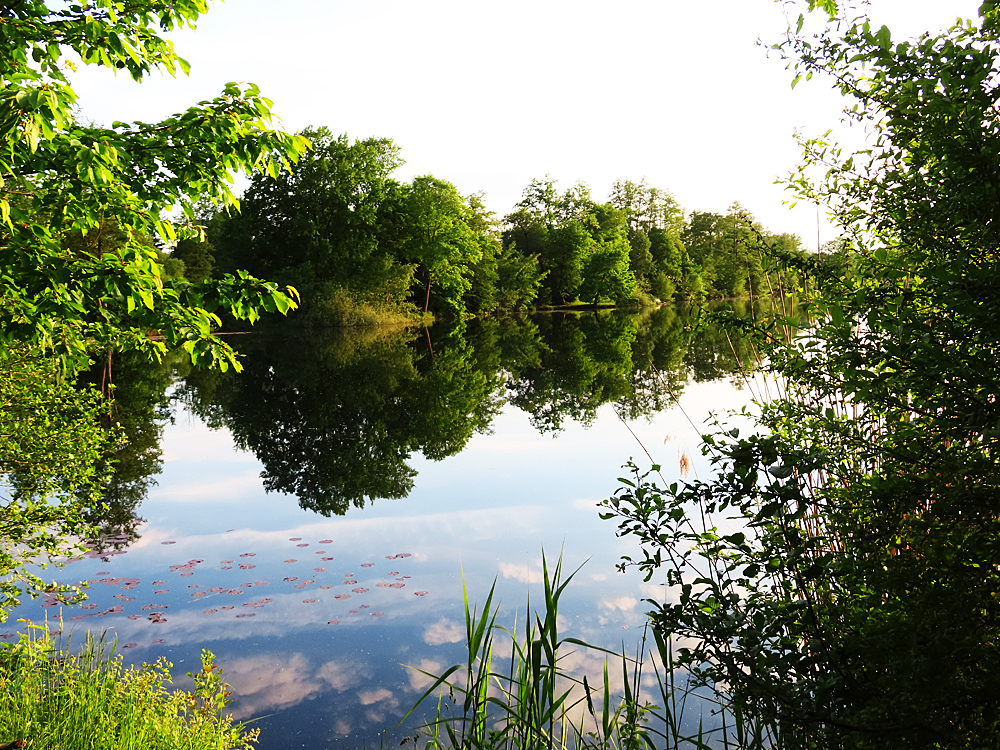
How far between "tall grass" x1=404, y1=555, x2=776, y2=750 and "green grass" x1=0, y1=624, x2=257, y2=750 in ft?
4.79

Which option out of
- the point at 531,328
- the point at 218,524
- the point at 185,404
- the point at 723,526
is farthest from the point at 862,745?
the point at 531,328

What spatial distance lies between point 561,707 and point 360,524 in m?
6.81

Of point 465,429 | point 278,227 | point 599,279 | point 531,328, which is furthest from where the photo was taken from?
point 599,279

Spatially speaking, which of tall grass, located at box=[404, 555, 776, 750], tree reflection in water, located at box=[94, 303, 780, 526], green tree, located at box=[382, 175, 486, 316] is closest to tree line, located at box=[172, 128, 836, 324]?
green tree, located at box=[382, 175, 486, 316]

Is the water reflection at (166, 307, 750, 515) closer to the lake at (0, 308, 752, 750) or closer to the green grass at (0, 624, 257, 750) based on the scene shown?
the lake at (0, 308, 752, 750)

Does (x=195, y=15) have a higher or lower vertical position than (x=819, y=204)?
higher

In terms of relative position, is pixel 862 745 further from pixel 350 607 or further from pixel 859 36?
pixel 350 607

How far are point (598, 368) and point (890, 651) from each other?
24.7 meters

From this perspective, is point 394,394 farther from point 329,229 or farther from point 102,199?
point 329,229

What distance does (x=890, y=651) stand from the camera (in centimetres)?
245

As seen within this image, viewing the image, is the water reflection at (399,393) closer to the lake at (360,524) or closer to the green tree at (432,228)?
the lake at (360,524)

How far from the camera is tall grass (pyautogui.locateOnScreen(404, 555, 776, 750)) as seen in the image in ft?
13.4

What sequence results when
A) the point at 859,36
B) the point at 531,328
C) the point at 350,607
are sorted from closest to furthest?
the point at 859,36
the point at 350,607
the point at 531,328

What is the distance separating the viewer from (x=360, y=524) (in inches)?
444
